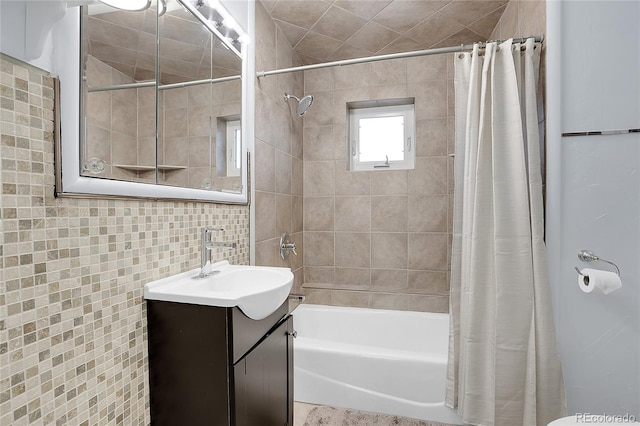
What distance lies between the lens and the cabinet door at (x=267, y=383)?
1.05m

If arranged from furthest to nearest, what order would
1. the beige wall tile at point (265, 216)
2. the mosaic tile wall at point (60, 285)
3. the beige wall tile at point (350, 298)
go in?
the beige wall tile at point (350, 298) < the beige wall tile at point (265, 216) < the mosaic tile wall at point (60, 285)

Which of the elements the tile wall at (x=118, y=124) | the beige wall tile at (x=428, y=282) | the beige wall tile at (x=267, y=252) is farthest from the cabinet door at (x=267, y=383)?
the beige wall tile at (x=428, y=282)

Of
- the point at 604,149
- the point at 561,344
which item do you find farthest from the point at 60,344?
the point at 604,149

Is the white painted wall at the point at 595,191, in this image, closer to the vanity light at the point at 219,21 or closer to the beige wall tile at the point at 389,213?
the beige wall tile at the point at 389,213

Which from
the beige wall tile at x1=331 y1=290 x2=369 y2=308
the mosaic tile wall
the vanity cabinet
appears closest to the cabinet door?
the vanity cabinet

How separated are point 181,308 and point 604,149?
181cm

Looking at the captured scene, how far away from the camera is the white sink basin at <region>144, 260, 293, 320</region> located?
1.01 metres

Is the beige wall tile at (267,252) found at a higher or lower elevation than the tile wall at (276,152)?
lower

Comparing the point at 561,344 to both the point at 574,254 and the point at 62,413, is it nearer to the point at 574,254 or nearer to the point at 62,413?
the point at 574,254

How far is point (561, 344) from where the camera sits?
1.49 metres

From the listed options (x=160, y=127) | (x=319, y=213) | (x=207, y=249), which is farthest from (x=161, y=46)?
(x=319, y=213)

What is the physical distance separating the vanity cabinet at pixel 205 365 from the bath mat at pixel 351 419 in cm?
70

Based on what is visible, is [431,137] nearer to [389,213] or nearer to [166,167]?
[389,213]

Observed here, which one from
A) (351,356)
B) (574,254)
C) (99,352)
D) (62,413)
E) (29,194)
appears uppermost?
(29,194)
